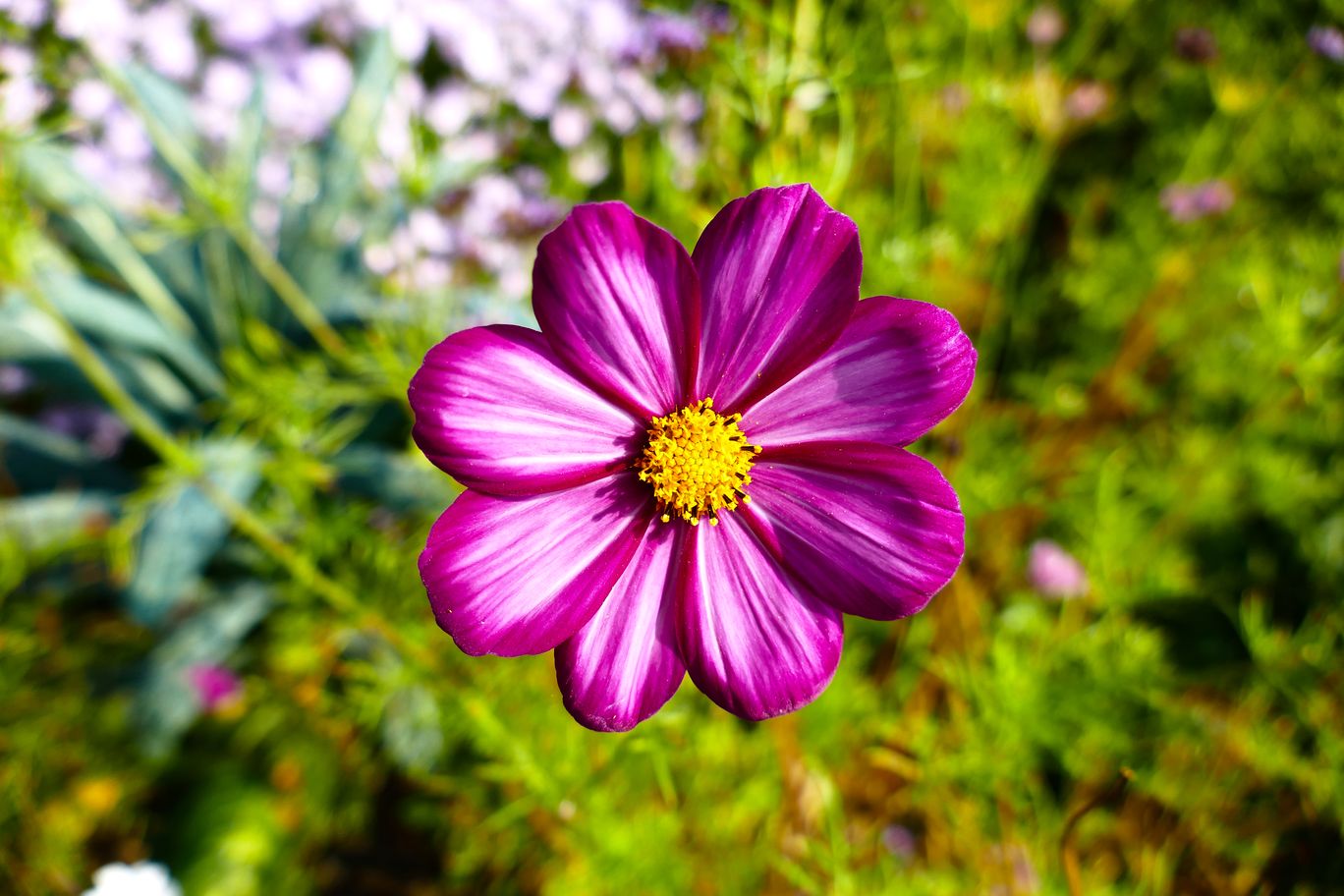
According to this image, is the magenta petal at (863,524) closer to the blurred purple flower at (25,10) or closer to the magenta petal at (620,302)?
the magenta petal at (620,302)

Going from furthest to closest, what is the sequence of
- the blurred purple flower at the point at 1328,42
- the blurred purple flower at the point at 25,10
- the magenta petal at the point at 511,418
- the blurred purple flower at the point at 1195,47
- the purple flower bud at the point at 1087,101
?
the purple flower bud at the point at 1087,101 < the blurred purple flower at the point at 1195,47 < the blurred purple flower at the point at 1328,42 < the blurred purple flower at the point at 25,10 < the magenta petal at the point at 511,418

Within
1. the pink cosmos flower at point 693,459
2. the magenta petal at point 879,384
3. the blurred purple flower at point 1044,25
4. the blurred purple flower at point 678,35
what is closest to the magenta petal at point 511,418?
the pink cosmos flower at point 693,459

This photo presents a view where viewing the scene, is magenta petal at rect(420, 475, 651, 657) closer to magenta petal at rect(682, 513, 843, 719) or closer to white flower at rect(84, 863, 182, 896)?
→ magenta petal at rect(682, 513, 843, 719)

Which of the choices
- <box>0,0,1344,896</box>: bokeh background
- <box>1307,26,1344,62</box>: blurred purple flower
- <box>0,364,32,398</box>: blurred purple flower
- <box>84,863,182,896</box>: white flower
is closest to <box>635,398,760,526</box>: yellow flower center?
<box>0,0,1344,896</box>: bokeh background

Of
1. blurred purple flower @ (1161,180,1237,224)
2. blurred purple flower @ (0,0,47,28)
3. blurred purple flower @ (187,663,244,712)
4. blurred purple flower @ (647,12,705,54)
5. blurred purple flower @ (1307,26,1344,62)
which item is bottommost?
blurred purple flower @ (187,663,244,712)

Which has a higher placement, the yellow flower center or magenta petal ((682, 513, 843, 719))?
the yellow flower center

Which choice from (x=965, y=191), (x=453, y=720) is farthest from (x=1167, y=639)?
(x=453, y=720)

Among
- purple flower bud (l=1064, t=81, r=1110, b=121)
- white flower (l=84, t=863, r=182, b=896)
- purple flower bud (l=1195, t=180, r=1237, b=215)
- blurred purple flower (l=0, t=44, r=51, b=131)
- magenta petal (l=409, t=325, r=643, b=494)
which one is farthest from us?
purple flower bud (l=1064, t=81, r=1110, b=121)
